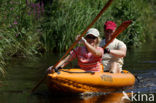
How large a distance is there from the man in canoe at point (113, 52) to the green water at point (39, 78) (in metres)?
0.55

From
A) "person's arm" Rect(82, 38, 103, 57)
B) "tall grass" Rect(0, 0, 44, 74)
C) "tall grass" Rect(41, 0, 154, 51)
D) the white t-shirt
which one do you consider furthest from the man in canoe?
"tall grass" Rect(41, 0, 154, 51)

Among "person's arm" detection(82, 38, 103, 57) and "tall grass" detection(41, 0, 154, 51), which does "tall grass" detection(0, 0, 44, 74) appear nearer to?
"tall grass" detection(41, 0, 154, 51)

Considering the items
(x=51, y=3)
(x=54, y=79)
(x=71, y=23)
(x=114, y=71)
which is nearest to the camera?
(x=54, y=79)

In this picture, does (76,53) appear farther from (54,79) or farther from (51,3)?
(51,3)

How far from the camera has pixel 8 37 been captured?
299 inches

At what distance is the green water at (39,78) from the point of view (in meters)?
5.59

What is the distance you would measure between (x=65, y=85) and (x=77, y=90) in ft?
0.78

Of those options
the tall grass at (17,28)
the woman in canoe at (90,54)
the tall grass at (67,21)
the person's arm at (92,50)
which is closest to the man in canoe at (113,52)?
the woman in canoe at (90,54)

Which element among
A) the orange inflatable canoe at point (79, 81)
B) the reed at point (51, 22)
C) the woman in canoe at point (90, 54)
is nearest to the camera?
the orange inflatable canoe at point (79, 81)

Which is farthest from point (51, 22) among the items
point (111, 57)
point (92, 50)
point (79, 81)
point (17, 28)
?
point (79, 81)

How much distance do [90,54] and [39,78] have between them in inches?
79.0

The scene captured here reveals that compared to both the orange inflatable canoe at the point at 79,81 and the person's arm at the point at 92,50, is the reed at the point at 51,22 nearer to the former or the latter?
the orange inflatable canoe at the point at 79,81

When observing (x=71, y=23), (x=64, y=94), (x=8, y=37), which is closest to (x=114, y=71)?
(x=64, y=94)

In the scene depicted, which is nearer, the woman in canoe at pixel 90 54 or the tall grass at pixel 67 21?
the woman in canoe at pixel 90 54
